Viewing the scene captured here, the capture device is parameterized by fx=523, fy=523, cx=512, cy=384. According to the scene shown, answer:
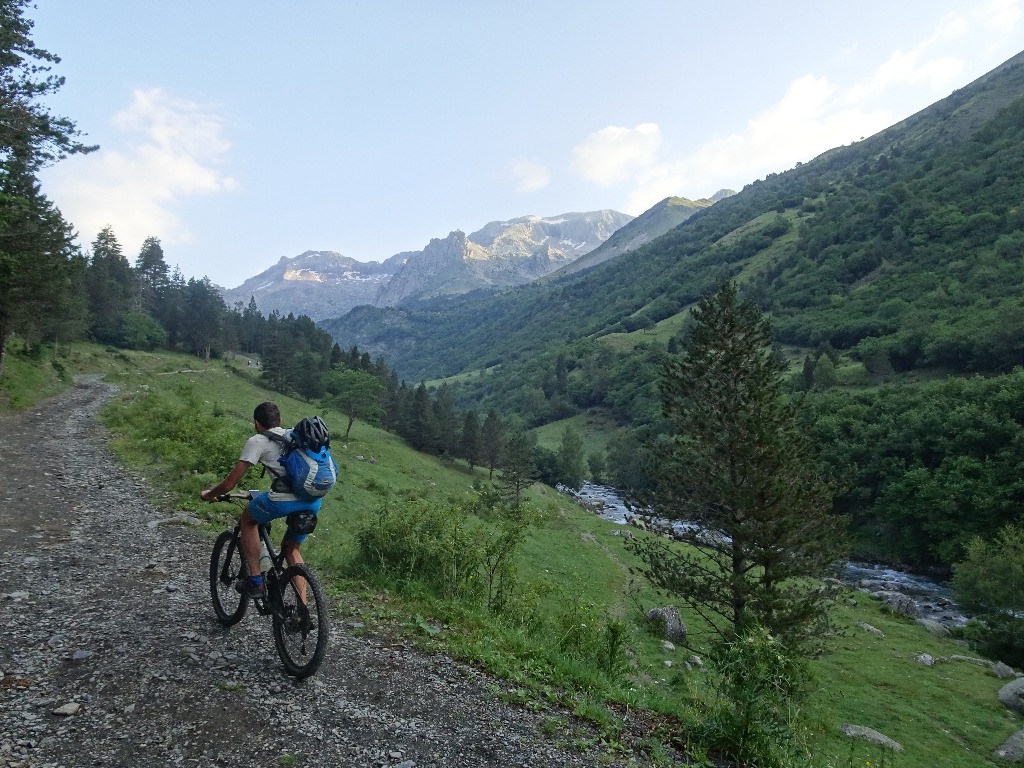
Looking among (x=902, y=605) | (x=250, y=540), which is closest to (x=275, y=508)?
(x=250, y=540)

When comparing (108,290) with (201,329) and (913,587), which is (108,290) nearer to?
(201,329)

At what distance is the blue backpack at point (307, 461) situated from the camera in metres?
6.45

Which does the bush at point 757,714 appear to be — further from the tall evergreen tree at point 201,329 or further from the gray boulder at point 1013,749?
the tall evergreen tree at point 201,329

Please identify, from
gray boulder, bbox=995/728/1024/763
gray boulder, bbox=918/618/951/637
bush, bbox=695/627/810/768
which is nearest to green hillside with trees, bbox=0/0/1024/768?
bush, bbox=695/627/810/768

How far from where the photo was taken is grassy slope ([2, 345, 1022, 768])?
366 inches

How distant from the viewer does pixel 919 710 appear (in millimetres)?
22688

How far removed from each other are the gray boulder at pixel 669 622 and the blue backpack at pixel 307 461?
26.4 metres

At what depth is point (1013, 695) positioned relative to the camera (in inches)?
940

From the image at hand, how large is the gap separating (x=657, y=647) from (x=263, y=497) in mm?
24218

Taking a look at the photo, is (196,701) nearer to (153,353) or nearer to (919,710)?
(919,710)

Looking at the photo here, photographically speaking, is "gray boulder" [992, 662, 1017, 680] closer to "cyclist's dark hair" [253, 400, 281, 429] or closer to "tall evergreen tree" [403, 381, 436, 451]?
"cyclist's dark hair" [253, 400, 281, 429]

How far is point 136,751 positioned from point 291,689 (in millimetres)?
1607

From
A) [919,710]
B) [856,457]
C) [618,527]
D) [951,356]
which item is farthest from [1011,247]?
[919,710]

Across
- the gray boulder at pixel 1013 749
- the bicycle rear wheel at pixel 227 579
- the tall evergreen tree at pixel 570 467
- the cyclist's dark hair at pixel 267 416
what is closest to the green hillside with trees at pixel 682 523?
the gray boulder at pixel 1013 749
